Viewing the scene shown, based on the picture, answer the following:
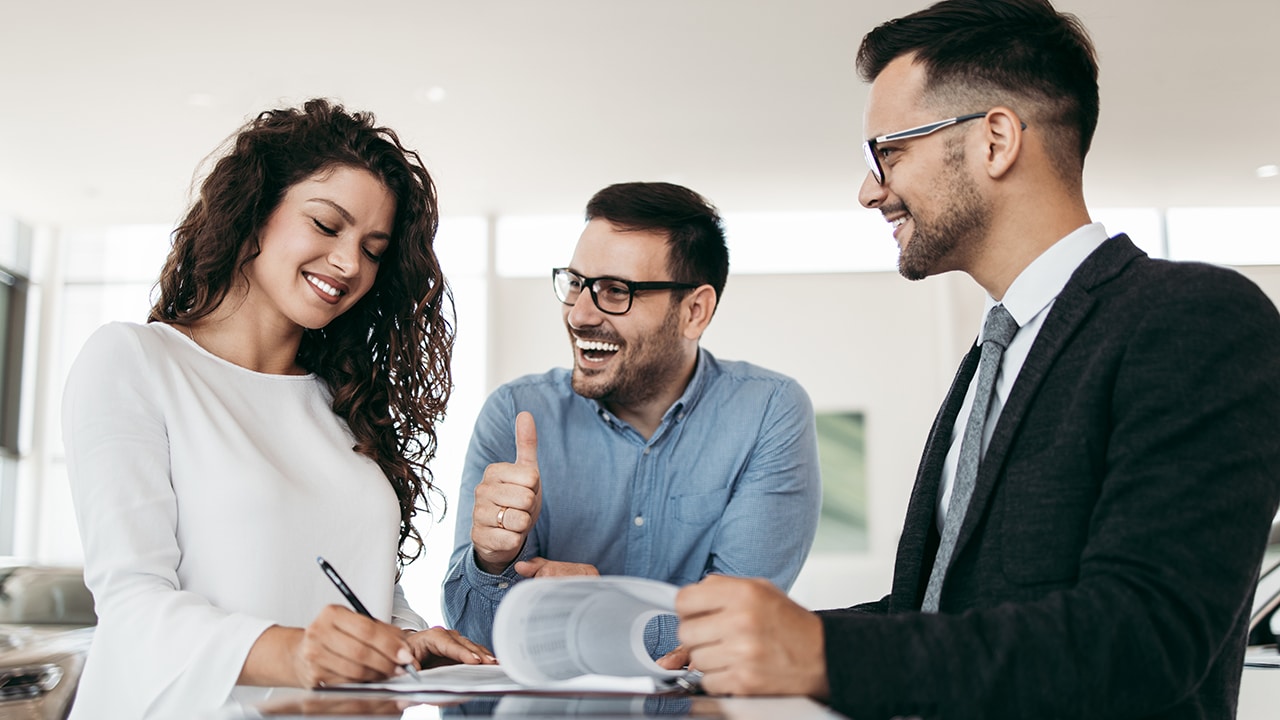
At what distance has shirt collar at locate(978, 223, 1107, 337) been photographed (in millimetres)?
1504

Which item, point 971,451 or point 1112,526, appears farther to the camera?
point 971,451

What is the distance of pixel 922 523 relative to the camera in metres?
1.56

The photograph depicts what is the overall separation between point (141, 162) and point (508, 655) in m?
7.69

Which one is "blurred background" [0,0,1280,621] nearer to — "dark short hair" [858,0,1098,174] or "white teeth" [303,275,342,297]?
"white teeth" [303,275,342,297]

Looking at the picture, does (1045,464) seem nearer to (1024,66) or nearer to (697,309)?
(1024,66)

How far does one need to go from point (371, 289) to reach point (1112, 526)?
1.43 meters

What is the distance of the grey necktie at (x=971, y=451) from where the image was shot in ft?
4.66

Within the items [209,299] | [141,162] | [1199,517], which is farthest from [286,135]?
[141,162]

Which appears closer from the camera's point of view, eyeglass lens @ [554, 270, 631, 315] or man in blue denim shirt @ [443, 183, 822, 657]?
man in blue denim shirt @ [443, 183, 822, 657]

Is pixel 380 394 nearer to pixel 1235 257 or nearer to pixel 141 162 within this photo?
pixel 141 162

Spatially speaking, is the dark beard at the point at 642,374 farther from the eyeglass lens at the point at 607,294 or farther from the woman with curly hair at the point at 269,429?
the woman with curly hair at the point at 269,429

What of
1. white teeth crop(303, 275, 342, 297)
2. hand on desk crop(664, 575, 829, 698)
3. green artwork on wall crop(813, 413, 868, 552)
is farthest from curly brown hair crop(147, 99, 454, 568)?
green artwork on wall crop(813, 413, 868, 552)

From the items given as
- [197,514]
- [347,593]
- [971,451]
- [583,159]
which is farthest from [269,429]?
[583,159]

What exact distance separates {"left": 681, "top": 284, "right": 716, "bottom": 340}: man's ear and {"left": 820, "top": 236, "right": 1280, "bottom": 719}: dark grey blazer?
4.41ft
